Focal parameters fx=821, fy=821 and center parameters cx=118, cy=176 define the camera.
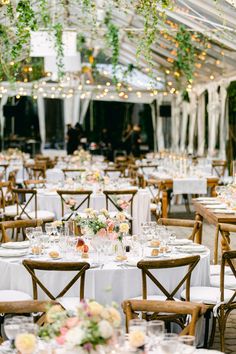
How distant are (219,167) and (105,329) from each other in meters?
14.5

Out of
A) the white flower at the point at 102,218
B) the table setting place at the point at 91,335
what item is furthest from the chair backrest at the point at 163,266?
the table setting place at the point at 91,335

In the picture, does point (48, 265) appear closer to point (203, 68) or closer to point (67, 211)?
point (67, 211)

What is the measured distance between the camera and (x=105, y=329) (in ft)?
10.2

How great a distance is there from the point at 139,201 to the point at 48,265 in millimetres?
A: 5596

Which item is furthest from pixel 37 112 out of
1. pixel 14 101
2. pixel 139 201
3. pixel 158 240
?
pixel 158 240

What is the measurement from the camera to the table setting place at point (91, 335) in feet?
10.3

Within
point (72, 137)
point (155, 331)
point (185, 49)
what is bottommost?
point (155, 331)

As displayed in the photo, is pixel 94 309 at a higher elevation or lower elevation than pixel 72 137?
lower

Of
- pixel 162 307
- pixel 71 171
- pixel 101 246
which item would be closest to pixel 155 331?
pixel 162 307

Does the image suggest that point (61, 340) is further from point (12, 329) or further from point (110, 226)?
point (110, 226)

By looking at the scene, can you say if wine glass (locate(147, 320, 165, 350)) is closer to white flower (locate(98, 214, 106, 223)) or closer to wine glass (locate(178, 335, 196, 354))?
wine glass (locate(178, 335, 196, 354))

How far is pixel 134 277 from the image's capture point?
5.68m

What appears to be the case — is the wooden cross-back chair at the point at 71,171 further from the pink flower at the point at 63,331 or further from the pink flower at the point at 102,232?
the pink flower at the point at 63,331

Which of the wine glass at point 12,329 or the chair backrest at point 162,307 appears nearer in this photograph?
the wine glass at point 12,329
